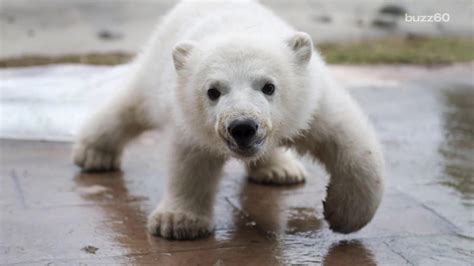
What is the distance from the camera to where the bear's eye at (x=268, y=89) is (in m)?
3.41

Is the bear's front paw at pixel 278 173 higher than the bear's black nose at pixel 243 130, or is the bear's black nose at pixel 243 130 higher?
the bear's black nose at pixel 243 130

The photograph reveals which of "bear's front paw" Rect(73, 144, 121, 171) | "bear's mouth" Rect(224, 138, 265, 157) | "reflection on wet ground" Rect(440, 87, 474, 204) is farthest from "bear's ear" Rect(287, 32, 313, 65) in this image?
"bear's front paw" Rect(73, 144, 121, 171)

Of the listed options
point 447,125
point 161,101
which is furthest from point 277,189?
point 447,125

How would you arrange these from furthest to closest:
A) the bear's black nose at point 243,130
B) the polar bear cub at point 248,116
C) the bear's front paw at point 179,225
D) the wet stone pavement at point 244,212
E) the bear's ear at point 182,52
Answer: the bear's front paw at point 179,225 → the bear's ear at point 182,52 → the wet stone pavement at point 244,212 → the polar bear cub at point 248,116 → the bear's black nose at point 243,130

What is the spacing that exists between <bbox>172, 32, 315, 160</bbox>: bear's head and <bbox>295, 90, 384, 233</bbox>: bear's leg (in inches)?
6.3

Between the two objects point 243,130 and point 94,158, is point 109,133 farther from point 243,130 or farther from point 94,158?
point 243,130

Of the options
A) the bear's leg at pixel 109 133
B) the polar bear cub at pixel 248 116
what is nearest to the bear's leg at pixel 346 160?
the polar bear cub at pixel 248 116

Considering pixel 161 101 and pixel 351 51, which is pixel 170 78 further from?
pixel 351 51

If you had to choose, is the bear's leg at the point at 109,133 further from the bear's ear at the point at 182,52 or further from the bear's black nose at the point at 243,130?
the bear's black nose at the point at 243,130

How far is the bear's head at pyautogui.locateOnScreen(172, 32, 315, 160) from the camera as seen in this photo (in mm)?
3229

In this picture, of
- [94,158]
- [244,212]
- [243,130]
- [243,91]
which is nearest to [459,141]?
[244,212]

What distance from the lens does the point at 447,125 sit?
5.88 meters

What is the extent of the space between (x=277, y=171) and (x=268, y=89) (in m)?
1.30

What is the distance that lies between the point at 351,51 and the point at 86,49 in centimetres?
278
